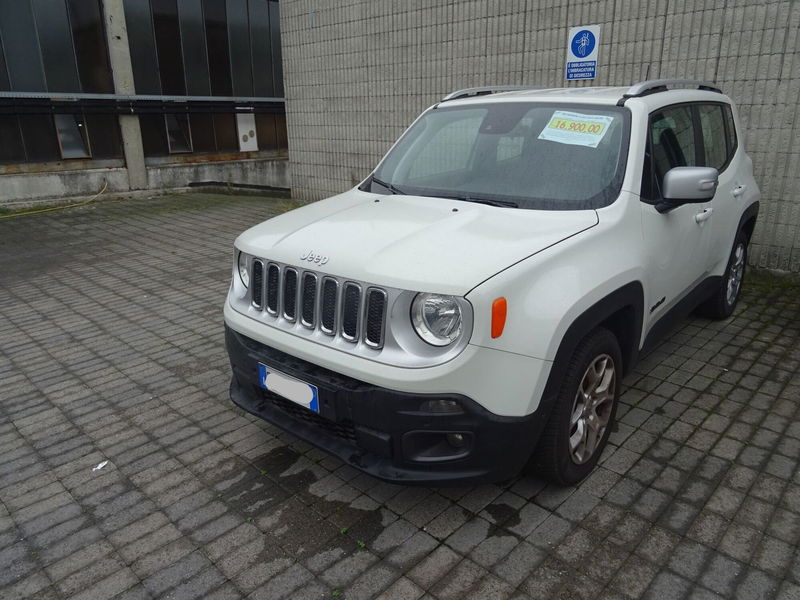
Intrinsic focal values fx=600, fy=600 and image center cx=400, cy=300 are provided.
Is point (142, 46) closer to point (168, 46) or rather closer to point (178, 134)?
point (168, 46)

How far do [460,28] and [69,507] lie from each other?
7133 mm

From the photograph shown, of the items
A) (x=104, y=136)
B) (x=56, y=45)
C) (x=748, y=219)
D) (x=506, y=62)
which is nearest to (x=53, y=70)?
(x=56, y=45)

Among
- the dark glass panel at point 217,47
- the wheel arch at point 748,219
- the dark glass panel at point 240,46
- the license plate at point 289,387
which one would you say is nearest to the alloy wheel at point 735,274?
Result: the wheel arch at point 748,219

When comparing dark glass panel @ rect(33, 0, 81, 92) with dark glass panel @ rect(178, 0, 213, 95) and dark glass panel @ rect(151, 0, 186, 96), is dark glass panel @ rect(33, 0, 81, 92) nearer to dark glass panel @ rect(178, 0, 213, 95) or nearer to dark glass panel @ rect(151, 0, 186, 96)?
dark glass panel @ rect(151, 0, 186, 96)

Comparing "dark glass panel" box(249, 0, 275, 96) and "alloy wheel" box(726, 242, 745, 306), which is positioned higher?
"dark glass panel" box(249, 0, 275, 96)

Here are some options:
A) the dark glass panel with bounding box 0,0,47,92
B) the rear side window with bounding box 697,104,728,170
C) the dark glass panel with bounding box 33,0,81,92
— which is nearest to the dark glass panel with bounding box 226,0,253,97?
the dark glass panel with bounding box 33,0,81,92

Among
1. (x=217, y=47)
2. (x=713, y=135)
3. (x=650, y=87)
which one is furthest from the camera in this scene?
(x=217, y=47)

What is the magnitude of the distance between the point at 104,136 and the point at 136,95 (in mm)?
1124

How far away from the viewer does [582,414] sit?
2959mm

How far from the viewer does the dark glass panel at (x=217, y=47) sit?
1431 centimetres

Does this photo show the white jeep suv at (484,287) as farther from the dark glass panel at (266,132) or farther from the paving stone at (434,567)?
the dark glass panel at (266,132)

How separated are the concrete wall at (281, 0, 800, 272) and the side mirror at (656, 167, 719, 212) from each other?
A: 11.9ft

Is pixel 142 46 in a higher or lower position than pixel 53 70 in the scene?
higher

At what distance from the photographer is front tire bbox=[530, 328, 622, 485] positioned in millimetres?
2728
